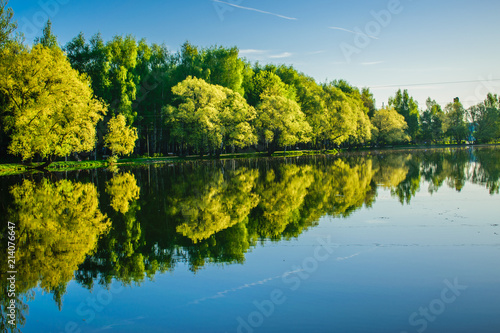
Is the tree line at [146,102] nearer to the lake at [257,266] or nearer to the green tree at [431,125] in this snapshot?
the lake at [257,266]

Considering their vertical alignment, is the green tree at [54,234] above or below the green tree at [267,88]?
below

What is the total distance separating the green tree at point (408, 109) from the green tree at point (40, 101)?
109m

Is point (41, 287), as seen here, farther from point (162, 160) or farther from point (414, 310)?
point (162, 160)

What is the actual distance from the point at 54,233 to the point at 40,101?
3368cm

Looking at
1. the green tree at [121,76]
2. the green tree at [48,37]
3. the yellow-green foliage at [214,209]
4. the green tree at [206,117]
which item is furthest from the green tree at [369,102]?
the yellow-green foliage at [214,209]

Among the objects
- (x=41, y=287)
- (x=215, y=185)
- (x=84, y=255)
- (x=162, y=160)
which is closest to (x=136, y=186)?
(x=215, y=185)

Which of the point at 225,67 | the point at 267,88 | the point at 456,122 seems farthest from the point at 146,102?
the point at 456,122

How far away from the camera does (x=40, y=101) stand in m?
42.2

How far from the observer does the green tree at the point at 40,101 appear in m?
41.1

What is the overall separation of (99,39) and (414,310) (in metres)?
65.5

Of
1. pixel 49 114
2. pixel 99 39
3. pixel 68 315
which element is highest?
pixel 99 39

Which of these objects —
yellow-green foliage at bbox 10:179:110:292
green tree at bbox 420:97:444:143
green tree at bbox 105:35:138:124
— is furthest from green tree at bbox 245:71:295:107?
green tree at bbox 420:97:444:143

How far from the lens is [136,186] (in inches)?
1077

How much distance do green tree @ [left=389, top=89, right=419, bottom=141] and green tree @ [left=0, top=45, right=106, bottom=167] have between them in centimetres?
10922
